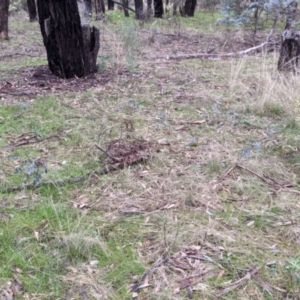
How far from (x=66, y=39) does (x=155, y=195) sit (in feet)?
10.3

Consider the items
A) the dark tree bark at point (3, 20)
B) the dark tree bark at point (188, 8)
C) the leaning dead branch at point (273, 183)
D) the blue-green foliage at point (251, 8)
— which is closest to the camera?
the leaning dead branch at point (273, 183)

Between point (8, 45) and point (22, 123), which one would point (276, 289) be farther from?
point (8, 45)

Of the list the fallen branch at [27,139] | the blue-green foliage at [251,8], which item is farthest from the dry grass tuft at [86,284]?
the blue-green foliage at [251,8]

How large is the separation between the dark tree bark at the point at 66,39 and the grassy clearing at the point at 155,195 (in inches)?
20.8

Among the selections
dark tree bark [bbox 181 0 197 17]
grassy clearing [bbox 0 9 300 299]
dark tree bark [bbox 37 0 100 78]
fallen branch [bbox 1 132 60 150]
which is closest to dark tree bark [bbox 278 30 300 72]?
grassy clearing [bbox 0 9 300 299]

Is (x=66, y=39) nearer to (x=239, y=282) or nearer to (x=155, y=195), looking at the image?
(x=155, y=195)

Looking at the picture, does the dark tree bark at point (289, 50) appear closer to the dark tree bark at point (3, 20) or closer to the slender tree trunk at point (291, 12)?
the slender tree trunk at point (291, 12)

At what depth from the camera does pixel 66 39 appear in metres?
5.00

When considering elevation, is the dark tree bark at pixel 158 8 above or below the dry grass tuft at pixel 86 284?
above

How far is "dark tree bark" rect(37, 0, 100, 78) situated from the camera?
16.0 ft

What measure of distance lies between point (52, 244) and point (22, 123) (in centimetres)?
189

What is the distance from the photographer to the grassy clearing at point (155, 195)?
6.18ft

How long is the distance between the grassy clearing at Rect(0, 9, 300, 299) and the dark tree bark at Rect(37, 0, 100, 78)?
53cm

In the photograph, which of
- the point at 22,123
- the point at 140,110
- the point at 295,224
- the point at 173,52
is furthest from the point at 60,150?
the point at 173,52
